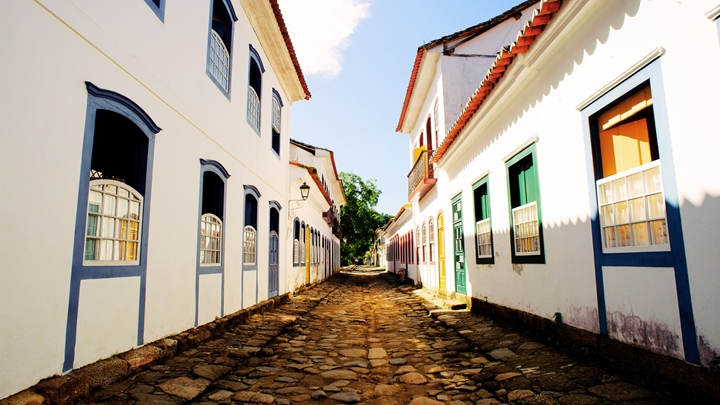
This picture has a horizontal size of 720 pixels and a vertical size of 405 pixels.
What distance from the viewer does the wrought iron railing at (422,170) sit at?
41.1 feet

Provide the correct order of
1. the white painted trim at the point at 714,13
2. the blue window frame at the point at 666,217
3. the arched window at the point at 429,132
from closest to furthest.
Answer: the white painted trim at the point at 714,13, the blue window frame at the point at 666,217, the arched window at the point at 429,132

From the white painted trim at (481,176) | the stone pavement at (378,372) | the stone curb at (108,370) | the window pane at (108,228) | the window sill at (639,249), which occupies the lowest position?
the stone pavement at (378,372)

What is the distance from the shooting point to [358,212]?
119 ft

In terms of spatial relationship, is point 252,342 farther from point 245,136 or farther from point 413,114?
point 413,114

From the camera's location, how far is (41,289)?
2879 mm

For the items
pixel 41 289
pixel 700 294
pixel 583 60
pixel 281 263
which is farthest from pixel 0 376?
pixel 281 263

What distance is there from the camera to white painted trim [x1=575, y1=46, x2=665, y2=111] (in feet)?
10.4

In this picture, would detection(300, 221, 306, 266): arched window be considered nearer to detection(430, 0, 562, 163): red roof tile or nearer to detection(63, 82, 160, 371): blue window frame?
detection(430, 0, 562, 163): red roof tile

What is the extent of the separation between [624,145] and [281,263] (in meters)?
8.31

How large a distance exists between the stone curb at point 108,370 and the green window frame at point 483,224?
486cm

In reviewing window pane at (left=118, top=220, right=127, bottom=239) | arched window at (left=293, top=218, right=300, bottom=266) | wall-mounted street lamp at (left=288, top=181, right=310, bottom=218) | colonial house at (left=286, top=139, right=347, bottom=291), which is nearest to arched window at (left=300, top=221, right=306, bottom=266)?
colonial house at (left=286, top=139, right=347, bottom=291)

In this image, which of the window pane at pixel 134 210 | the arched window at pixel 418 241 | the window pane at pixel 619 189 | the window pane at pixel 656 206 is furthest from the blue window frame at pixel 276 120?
the window pane at pixel 656 206

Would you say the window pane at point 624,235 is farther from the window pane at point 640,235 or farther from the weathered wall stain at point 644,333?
the weathered wall stain at point 644,333

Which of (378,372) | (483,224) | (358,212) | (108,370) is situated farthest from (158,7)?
(358,212)
